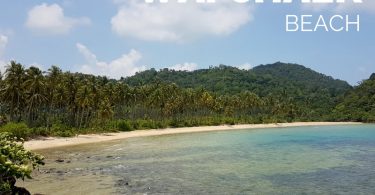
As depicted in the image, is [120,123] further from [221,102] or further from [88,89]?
[221,102]

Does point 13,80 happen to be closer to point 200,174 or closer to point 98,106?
point 98,106

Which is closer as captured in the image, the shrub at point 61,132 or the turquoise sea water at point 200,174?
the turquoise sea water at point 200,174

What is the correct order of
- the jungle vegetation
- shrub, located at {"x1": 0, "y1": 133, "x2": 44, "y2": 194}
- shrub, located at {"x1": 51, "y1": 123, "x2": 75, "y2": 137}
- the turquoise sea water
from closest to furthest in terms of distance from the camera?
shrub, located at {"x1": 0, "y1": 133, "x2": 44, "y2": 194} < the turquoise sea water < shrub, located at {"x1": 51, "y1": 123, "x2": 75, "y2": 137} < the jungle vegetation

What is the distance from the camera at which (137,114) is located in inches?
6033

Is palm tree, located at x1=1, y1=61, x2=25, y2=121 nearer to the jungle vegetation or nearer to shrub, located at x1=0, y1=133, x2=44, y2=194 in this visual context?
the jungle vegetation

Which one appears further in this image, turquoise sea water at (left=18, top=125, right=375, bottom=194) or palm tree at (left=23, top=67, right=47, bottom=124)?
palm tree at (left=23, top=67, right=47, bottom=124)

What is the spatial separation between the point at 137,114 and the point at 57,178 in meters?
118

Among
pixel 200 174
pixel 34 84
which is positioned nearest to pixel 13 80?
pixel 34 84

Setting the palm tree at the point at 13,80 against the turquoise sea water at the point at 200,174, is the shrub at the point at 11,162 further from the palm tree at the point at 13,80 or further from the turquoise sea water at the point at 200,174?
the palm tree at the point at 13,80

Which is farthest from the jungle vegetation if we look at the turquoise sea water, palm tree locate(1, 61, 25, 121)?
the turquoise sea water

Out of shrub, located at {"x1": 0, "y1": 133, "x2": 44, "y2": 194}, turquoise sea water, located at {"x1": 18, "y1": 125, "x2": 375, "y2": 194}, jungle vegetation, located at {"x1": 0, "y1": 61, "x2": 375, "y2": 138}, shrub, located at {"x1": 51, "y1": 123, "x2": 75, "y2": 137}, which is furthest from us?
jungle vegetation, located at {"x1": 0, "y1": 61, "x2": 375, "y2": 138}

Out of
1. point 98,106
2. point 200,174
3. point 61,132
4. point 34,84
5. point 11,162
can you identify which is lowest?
point 200,174

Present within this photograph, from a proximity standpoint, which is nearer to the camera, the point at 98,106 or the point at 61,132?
the point at 61,132

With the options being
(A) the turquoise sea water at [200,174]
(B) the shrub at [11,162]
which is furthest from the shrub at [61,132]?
(B) the shrub at [11,162]
